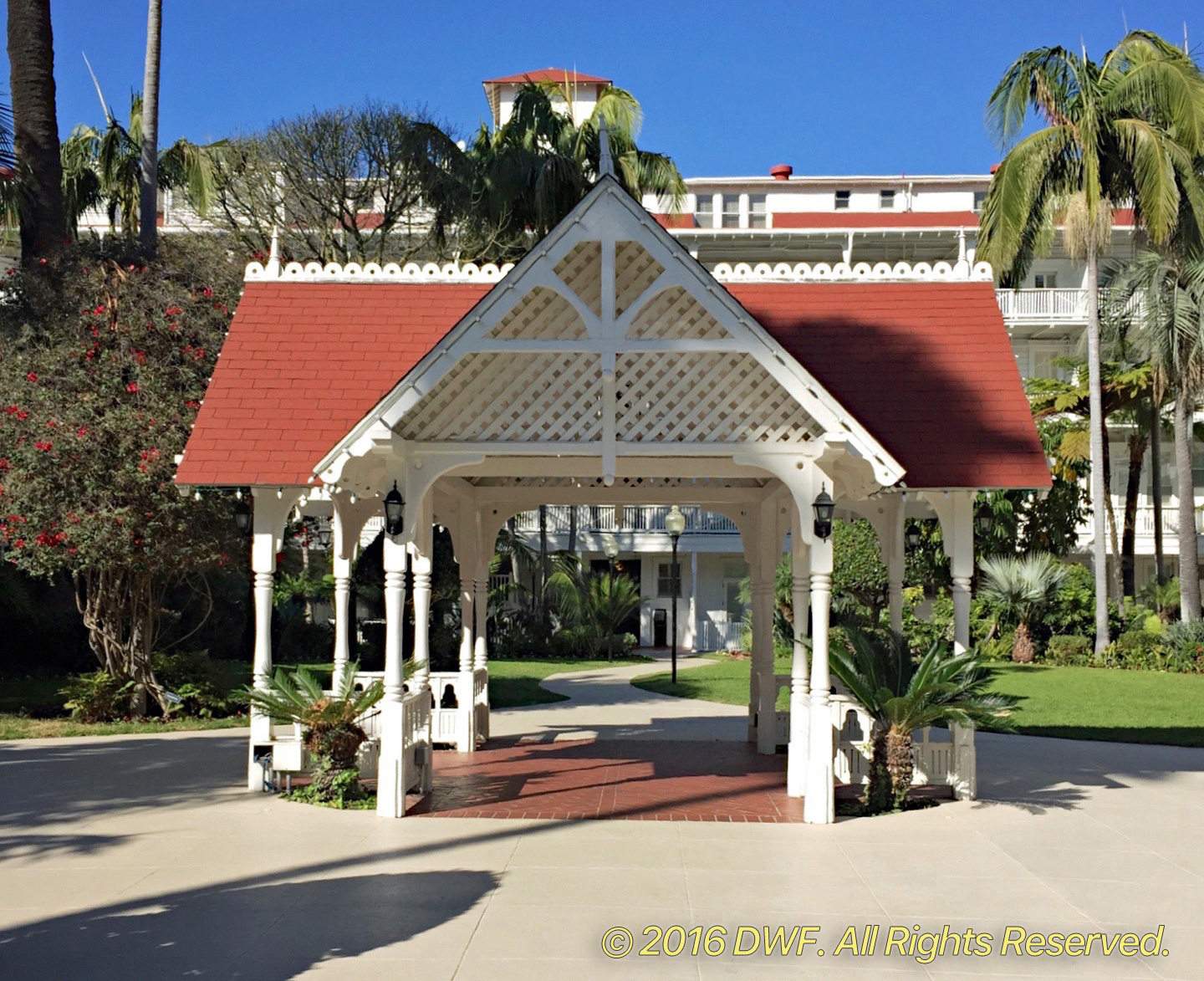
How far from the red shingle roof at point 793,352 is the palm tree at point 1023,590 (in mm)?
17639

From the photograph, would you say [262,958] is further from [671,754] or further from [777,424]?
[671,754]

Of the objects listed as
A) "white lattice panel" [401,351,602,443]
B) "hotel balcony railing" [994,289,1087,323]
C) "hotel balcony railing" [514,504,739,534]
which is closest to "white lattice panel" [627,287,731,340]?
"white lattice panel" [401,351,602,443]


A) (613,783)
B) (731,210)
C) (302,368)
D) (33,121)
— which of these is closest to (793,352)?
(613,783)

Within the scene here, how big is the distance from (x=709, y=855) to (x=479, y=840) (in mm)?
1861

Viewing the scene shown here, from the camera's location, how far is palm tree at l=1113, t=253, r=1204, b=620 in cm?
2873

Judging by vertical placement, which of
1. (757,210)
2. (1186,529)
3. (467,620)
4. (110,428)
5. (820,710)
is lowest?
(820,710)

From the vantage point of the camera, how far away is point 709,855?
9102 mm

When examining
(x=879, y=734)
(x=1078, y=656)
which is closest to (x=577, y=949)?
(x=879, y=734)

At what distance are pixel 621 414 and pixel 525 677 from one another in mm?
17826

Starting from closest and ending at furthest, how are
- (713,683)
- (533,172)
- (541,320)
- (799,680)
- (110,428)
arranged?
(541,320) → (799,680) → (110,428) → (533,172) → (713,683)

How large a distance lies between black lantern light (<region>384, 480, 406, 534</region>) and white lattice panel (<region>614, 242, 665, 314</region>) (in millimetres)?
2518

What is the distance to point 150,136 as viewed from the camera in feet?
71.2

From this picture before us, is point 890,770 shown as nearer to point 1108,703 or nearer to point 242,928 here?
point 242,928

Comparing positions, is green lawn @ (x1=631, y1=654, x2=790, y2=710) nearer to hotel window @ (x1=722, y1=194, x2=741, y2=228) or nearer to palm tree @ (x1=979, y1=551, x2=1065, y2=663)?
palm tree @ (x1=979, y1=551, x2=1065, y2=663)
